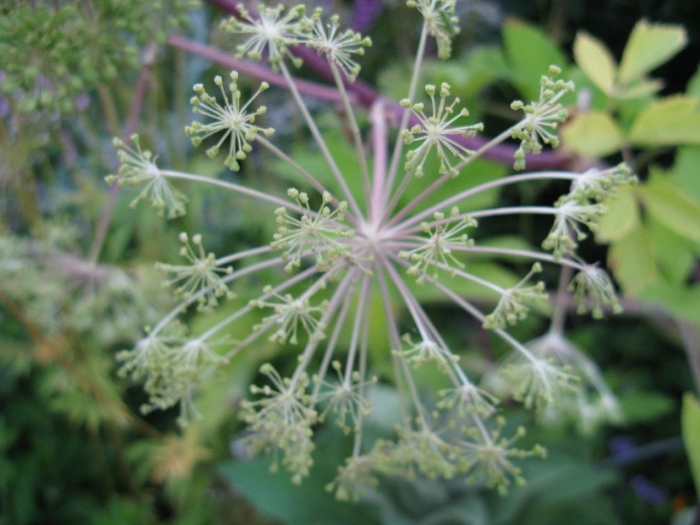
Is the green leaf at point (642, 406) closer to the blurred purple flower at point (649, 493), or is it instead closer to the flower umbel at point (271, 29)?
the blurred purple flower at point (649, 493)

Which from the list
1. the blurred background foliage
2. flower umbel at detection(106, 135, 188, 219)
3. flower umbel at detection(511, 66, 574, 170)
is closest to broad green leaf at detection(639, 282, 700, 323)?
the blurred background foliage

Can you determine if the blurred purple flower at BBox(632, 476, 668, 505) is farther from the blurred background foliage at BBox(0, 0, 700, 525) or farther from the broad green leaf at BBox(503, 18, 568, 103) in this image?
the broad green leaf at BBox(503, 18, 568, 103)

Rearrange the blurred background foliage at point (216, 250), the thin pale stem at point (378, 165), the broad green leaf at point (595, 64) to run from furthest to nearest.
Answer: the broad green leaf at point (595, 64), the blurred background foliage at point (216, 250), the thin pale stem at point (378, 165)

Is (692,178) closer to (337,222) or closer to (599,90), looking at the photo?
(599,90)

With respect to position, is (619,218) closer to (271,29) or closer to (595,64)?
(595,64)

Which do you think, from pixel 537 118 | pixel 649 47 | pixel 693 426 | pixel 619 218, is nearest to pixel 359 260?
pixel 537 118

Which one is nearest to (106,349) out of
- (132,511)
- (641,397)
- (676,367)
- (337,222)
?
(132,511)

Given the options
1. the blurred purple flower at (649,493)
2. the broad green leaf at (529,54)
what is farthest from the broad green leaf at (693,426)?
the blurred purple flower at (649,493)
